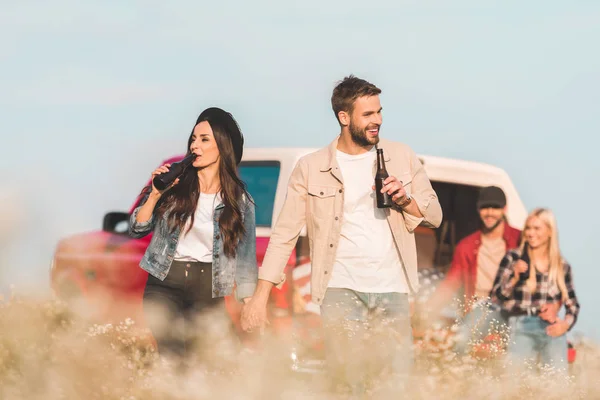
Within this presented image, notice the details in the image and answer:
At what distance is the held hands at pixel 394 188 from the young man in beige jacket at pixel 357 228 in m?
0.03

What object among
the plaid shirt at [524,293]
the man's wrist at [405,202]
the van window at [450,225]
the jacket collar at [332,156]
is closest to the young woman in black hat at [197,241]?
the jacket collar at [332,156]

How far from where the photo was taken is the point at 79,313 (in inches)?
290

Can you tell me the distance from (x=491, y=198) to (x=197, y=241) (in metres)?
4.25

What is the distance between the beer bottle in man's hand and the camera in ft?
23.2

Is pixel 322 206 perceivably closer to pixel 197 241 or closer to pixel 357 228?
pixel 357 228

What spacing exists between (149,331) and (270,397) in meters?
1.86

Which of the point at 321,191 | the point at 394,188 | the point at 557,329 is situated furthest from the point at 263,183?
the point at 394,188

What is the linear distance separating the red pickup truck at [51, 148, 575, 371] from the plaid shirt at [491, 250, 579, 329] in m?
0.48

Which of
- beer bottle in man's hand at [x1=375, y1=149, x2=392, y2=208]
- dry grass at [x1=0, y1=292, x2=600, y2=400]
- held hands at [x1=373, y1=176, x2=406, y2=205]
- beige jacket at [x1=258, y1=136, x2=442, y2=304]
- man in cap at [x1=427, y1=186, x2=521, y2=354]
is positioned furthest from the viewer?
man in cap at [x1=427, y1=186, x2=521, y2=354]

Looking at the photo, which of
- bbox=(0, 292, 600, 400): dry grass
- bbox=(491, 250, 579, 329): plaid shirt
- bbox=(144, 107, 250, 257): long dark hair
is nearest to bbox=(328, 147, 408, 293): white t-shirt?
bbox=(0, 292, 600, 400): dry grass

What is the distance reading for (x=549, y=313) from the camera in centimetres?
1038

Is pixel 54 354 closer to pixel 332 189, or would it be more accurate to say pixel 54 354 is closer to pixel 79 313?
pixel 79 313

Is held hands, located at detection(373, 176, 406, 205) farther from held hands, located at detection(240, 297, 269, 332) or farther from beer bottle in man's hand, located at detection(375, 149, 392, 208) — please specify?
held hands, located at detection(240, 297, 269, 332)

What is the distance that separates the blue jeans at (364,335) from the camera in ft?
21.7
